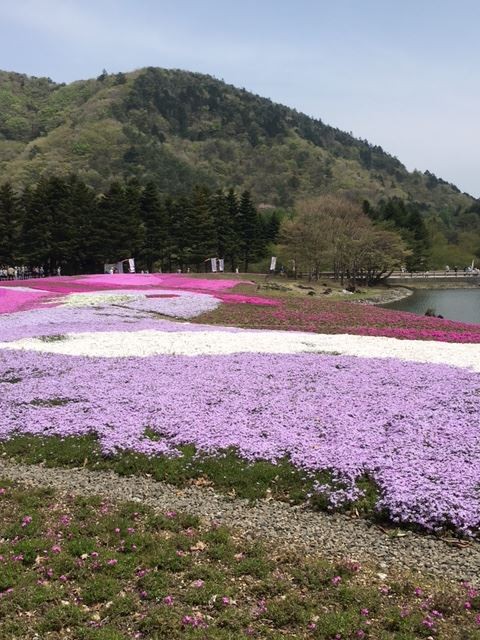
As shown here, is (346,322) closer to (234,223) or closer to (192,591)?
(192,591)

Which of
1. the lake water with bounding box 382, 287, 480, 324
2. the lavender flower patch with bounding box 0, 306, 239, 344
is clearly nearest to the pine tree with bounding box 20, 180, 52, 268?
the lavender flower patch with bounding box 0, 306, 239, 344

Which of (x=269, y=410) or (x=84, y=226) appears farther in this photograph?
(x=84, y=226)

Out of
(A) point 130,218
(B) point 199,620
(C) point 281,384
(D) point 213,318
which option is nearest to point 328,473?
(B) point 199,620

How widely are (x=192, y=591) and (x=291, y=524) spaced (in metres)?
2.48

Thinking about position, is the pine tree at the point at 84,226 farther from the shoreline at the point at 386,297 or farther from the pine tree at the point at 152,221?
the shoreline at the point at 386,297

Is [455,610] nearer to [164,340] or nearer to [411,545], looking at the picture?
[411,545]

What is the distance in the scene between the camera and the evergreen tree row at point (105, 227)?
235 ft

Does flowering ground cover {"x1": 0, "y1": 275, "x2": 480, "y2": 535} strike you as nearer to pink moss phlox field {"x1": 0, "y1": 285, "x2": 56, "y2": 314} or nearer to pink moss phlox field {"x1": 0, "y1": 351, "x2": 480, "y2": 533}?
pink moss phlox field {"x1": 0, "y1": 351, "x2": 480, "y2": 533}

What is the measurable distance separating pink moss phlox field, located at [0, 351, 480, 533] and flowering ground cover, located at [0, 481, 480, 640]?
6.75 feet

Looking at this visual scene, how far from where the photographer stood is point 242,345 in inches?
874

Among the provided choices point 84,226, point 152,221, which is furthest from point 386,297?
point 84,226

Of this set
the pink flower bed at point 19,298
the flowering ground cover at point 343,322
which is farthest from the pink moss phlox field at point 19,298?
the flowering ground cover at point 343,322

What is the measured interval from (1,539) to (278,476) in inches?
196

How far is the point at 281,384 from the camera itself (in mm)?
15758
